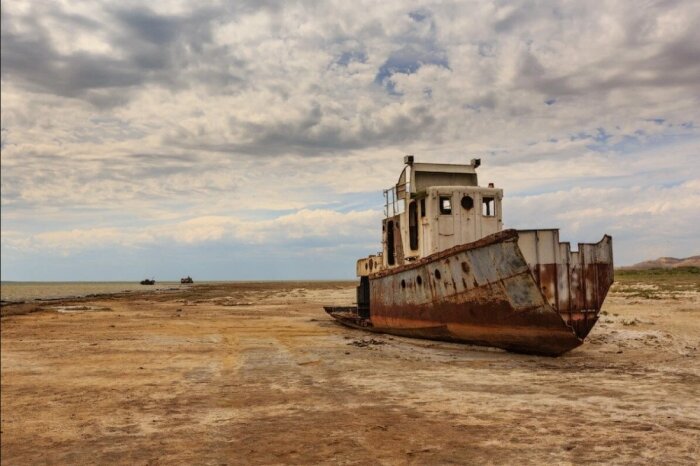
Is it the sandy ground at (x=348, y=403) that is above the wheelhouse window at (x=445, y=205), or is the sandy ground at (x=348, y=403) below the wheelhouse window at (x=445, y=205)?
below

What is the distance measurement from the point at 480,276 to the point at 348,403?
5.30 m

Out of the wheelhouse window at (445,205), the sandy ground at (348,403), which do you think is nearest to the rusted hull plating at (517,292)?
the sandy ground at (348,403)

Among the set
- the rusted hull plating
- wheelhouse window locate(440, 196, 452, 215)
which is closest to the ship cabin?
wheelhouse window locate(440, 196, 452, 215)

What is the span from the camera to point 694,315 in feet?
64.3

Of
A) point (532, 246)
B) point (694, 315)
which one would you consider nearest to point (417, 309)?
point (532, 246)

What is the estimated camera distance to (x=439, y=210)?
15211 millimetres

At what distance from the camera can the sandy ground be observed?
220 inches

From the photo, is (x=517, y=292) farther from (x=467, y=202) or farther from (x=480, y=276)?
(x=467, y=202)

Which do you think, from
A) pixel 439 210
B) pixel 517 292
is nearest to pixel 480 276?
pixel 517 292

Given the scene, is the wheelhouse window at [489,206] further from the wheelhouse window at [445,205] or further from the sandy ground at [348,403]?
the sandy ground at [348,403]

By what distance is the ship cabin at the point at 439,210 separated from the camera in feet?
49.8

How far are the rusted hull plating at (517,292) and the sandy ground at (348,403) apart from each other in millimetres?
474

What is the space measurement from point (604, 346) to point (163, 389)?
10286 mm

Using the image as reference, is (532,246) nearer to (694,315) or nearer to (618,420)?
(618,420)
